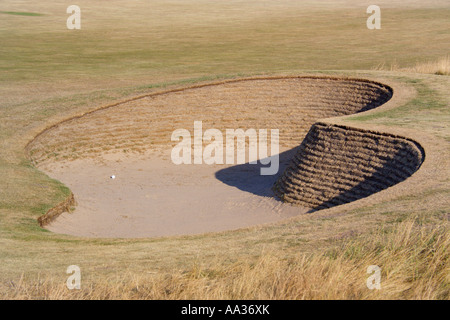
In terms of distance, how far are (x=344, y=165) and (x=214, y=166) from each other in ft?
20.6

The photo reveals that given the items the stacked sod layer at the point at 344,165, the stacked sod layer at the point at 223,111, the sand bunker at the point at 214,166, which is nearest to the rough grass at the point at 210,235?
the stacked sod layer at the point at 223,111

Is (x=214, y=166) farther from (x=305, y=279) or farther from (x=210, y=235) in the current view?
(x=305, y=279)

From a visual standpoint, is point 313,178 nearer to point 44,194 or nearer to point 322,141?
point 322,141

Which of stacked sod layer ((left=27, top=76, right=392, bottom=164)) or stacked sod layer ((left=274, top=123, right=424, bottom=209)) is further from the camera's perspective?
stacked sod layer ((left=27, top=76, right=392, bottom=164))

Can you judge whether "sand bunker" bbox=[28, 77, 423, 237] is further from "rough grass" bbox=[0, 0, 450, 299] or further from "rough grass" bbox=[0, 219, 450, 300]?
"rough grass" bbox=[0, 219, 450, 300]

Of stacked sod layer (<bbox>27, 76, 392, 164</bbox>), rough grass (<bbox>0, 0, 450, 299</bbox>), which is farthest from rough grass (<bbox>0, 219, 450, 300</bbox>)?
stacked sod layer (<bbox>27, 76, 392, 164</bbox>)

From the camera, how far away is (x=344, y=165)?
49.2 ft

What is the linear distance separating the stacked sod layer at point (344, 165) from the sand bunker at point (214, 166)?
3 cm

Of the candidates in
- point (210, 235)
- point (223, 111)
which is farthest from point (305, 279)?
point (223, 111)

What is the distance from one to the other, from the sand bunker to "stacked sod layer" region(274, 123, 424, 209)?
1.0 inches

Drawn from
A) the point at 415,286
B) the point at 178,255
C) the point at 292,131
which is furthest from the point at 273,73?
the point at 415,286

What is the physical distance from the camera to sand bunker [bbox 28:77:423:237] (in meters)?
14.7

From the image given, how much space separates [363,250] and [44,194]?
9338mm

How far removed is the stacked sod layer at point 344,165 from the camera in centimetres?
1385
